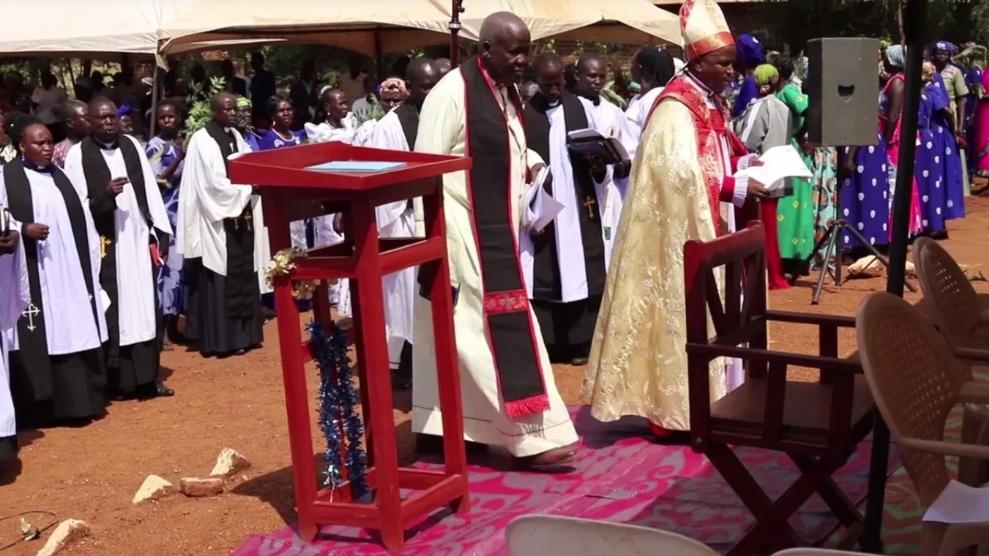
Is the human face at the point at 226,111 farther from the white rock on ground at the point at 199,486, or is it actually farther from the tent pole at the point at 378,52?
the tent pole at the point at 378,52

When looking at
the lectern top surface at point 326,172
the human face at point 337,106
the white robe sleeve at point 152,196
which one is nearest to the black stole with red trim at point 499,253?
the lectern top surface at point 326,172

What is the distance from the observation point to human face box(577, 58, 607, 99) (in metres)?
9.30

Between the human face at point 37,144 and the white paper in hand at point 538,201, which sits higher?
the human face at point 37,144

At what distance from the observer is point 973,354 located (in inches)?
159

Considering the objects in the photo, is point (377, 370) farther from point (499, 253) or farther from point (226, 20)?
point (226, 20)

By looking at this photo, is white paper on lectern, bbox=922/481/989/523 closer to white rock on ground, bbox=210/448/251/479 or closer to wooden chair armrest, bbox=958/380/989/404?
wooden chair armrest, bbox=958/380/989/404

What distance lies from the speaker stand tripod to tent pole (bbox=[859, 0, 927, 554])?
6.43m

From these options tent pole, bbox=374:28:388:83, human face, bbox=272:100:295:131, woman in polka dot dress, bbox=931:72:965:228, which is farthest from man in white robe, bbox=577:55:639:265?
tent pole, bbox=374:28:388:83

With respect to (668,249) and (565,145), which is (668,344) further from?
(565,145)

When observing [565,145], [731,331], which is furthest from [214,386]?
[731,331]

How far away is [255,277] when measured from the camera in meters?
9.44

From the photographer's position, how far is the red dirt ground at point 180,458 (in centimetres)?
545

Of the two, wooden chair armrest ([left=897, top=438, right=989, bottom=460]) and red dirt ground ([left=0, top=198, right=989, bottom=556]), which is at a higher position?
wooden chair armrest ([left=897, top=438, right=989, bottom=460])

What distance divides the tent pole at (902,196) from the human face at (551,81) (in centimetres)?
443
